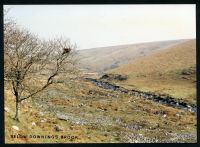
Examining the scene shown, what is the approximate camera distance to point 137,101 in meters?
30.7

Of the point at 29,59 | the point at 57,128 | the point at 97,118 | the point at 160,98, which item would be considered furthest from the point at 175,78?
the point at 29,59

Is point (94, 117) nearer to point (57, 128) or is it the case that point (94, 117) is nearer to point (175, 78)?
point (57, 128)

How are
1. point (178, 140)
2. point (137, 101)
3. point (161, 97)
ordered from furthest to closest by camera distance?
1. point (161, 97)
2. point (137, 101)
3. point (178, 140)

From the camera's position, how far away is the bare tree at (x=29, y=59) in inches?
892

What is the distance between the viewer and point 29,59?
2327cm

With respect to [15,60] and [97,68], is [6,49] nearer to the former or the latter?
[15,60]

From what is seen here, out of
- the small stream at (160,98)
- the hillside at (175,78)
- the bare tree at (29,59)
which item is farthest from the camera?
the hillside at (175,78)

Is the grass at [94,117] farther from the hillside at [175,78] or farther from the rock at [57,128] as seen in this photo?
the hillside at [175,78]

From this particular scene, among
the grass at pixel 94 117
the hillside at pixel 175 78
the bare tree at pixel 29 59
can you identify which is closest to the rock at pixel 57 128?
the grass at pixel 94 117

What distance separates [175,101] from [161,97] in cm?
120

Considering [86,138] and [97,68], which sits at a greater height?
[97,68]

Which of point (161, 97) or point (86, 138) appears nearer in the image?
point (86, 138)
